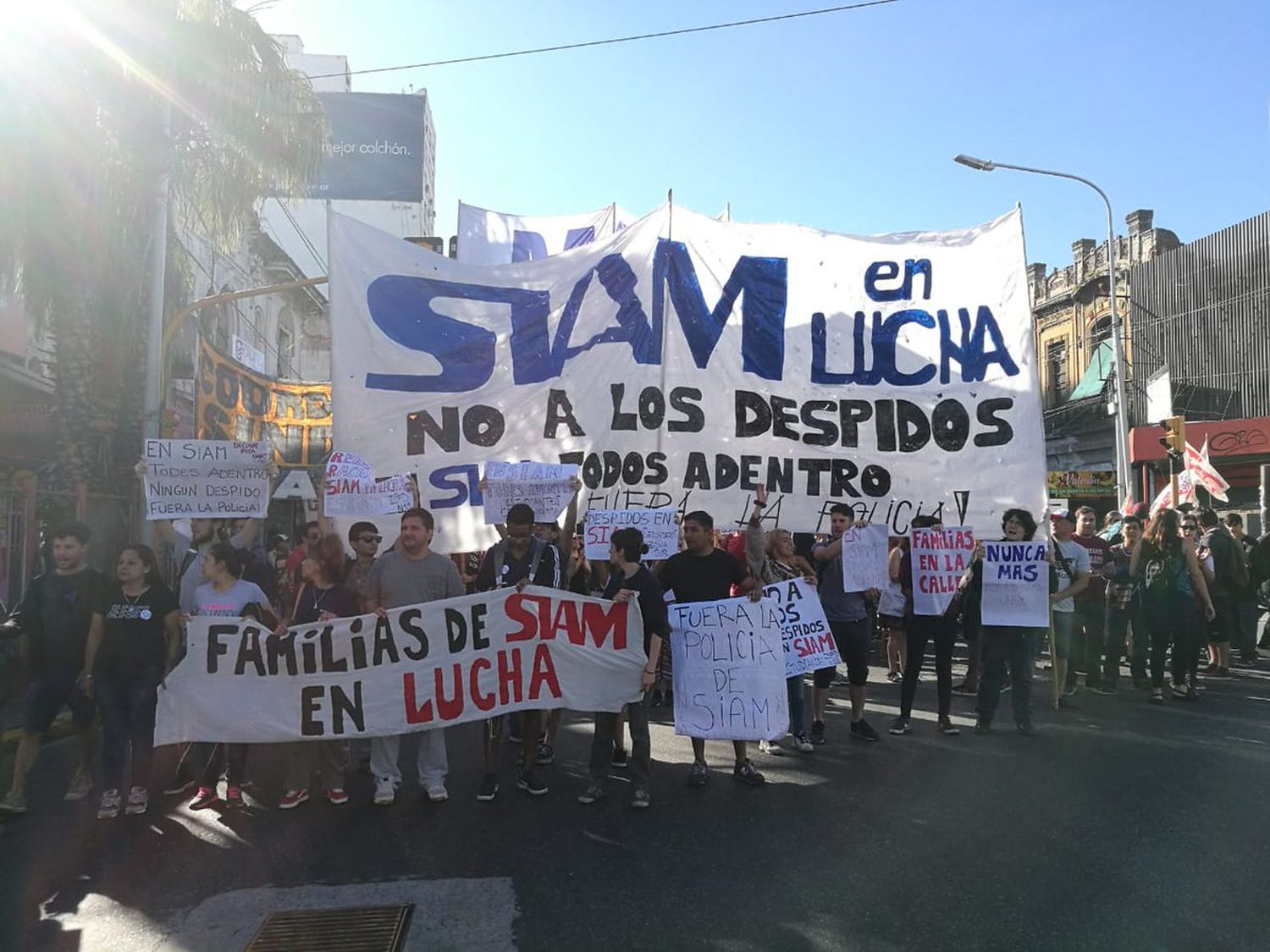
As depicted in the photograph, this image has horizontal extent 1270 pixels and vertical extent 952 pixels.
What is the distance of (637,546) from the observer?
5742 mm

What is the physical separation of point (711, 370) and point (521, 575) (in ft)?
5.97

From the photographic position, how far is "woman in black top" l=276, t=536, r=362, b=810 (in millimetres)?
5625

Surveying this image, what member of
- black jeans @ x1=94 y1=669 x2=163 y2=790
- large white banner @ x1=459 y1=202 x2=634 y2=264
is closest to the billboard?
large white banner @ x1=459 y1=202 x2=634 y2=264

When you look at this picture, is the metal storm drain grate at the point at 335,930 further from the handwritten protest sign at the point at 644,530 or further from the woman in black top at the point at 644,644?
the handwritten protest sign at the point at 644,530

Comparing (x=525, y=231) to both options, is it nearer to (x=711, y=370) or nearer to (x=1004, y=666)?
Result: (x=711, y=370)

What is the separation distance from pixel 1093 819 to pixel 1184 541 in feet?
15.6

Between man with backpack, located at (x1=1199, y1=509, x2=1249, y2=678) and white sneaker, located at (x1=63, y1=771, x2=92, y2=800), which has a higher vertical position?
man with backpack, located at (x1=1199, y1=509, x2=1249, y2=678)

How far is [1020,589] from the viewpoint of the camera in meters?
7.30

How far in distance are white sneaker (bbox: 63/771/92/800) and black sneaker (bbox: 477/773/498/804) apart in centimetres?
239

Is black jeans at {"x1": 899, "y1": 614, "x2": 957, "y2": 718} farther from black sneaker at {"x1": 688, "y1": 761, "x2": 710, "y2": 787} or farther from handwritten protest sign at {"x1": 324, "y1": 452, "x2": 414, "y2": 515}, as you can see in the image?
handwritten protest sign at {"x1": 324, "y1": 452, "x2": 414, "y2": 515}

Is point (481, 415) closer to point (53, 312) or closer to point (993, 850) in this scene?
point (993, 850)

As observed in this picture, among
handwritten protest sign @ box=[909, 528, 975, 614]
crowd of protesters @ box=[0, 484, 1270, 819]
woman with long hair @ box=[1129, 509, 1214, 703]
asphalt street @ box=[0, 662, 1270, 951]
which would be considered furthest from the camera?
woman with long hair @ box=[1129, 509, 1214, 703]

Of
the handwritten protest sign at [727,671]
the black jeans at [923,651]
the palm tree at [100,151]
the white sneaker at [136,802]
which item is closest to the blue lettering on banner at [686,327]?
the handwritten protest sign at [727,671]

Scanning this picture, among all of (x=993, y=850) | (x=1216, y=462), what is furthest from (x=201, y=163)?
(x=1216, y=462)
